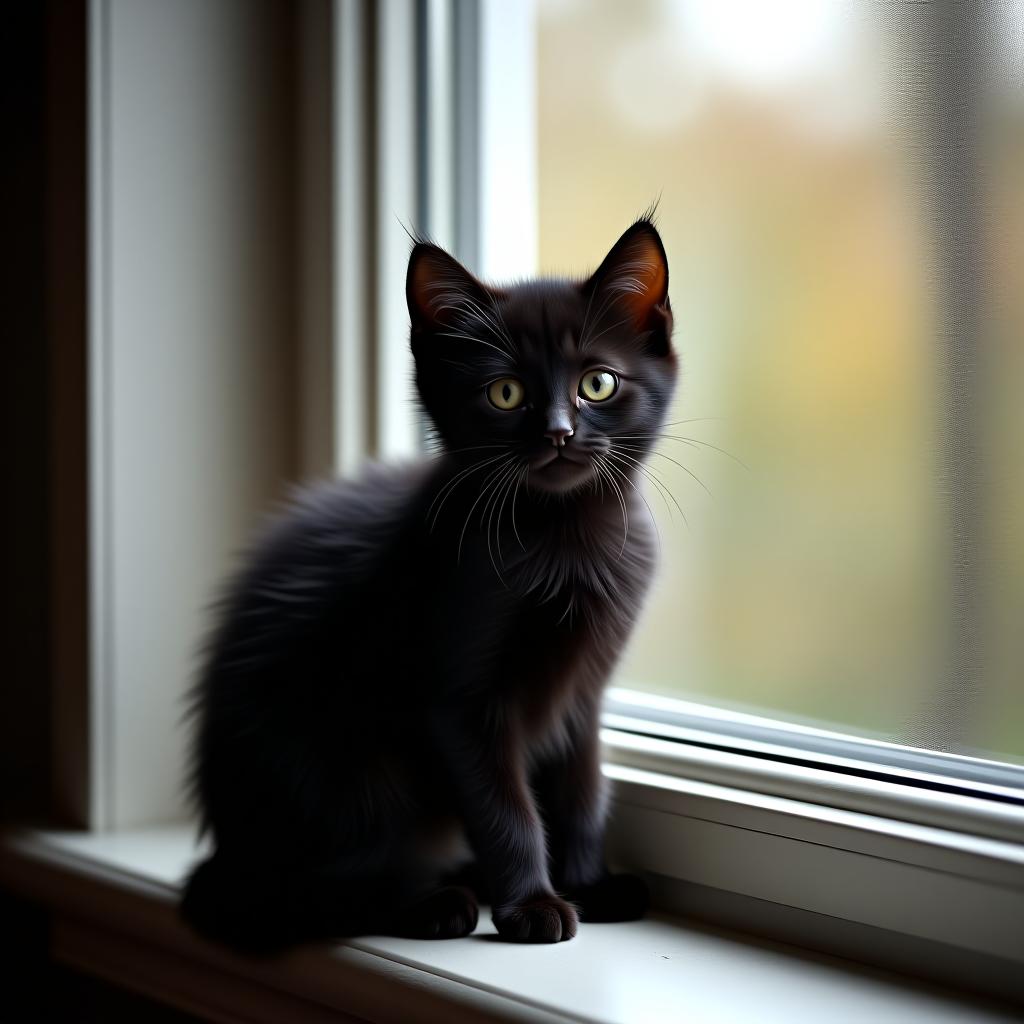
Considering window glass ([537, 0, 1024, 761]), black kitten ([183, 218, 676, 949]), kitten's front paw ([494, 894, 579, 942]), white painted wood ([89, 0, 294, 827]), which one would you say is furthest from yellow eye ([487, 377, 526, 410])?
white painted wood ([89, 0, 294, 827])

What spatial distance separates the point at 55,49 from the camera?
1.18 m

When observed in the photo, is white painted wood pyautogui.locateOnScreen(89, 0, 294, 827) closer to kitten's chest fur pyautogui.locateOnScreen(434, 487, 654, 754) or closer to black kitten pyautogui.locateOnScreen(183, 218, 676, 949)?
black kitten pyautogui.locateOnScreen(183, 218, 676, 949)

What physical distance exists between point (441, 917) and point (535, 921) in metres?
0.08

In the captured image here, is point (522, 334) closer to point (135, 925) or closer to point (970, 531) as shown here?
point (970, 531)

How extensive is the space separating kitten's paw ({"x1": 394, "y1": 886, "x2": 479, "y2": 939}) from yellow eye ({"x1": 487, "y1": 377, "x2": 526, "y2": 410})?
1.25 feet

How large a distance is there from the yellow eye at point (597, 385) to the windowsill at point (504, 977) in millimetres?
396

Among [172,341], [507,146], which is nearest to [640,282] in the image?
[507,146]

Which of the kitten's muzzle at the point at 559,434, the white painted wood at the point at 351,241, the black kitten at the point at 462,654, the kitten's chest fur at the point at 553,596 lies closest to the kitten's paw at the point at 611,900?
the black kitten at the point at 462,654

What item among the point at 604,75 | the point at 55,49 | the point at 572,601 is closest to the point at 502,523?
the point at 572,601

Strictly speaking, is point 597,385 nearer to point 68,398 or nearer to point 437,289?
point 437,289

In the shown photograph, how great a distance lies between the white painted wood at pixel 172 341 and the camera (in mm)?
1160

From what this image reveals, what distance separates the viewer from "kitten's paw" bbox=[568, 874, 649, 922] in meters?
0.89

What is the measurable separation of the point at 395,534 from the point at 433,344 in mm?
158

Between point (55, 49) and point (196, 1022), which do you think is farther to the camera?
point (55, 49)
